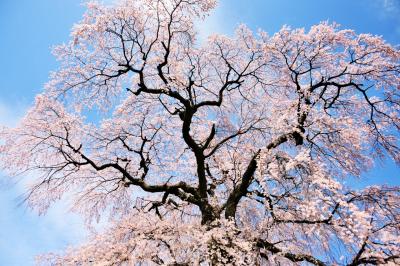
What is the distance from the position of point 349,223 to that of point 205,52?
7523 mm

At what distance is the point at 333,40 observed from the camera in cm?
1015

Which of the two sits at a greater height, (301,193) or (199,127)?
(199,127)

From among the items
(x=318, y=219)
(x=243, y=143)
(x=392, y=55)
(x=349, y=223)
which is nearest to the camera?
(x=349, y=223)

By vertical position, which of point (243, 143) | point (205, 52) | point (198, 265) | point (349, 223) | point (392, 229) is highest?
point (205, 52)

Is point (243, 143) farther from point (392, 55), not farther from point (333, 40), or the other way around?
point (392, 55)

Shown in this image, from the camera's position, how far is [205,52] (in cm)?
1195

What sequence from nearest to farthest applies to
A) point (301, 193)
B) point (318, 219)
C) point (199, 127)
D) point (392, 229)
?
point (318, 219) → point (392, 229) → point (301, 193) → point (199, 127)

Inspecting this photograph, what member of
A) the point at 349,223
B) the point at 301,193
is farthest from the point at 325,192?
the point at 349,223

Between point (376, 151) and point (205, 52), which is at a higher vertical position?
point (205, 52)

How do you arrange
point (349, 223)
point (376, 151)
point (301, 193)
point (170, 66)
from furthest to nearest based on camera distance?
point (170, 66)
point (376, 151)
point (301, 193)
point (349, 223)

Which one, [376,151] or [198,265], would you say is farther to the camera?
[376,151]

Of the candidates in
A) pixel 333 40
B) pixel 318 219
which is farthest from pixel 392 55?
pixel 318 219

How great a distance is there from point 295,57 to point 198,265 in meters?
6.36

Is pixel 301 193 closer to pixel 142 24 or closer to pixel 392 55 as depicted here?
pixel 392 55
